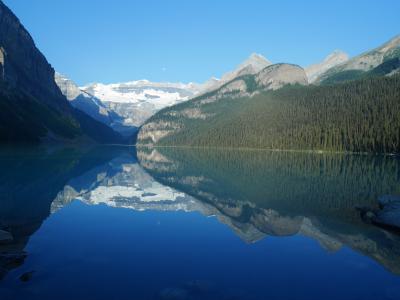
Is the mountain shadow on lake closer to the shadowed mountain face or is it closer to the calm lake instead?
the calm lake

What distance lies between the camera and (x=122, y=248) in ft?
69.8

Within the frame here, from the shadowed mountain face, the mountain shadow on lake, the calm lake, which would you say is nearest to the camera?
the calm lake

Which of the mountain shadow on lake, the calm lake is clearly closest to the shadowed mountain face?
the calm lake

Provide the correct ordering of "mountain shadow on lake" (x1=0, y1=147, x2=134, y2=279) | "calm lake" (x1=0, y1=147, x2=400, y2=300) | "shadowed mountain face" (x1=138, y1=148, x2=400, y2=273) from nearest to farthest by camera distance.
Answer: "calm lake" (x1=0, y1=147, x2=400, y2=300) → "mountain shadow on lake" (x1=0, y1=147, x2=134, y2=279) → "shadowed mountain face" (x1=138, y1=148, x2=400, y2=273)

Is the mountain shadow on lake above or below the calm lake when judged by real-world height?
above

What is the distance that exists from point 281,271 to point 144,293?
7034 mm

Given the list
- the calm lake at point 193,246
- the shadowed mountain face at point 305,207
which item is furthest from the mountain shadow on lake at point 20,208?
the shadowed mountain face at point 305,207

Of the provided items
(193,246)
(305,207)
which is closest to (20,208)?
(193,246)

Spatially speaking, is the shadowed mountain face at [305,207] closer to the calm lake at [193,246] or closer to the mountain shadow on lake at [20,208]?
the calm lake at [193,246]

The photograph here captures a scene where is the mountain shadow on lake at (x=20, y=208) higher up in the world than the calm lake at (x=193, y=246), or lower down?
higher up

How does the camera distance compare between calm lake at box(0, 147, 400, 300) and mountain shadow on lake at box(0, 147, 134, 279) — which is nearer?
calm lake at box(0, 147, 400, 300)

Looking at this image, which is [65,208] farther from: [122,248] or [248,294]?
[248,294]

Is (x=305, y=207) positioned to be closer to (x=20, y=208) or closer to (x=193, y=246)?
(x=193, y=246)

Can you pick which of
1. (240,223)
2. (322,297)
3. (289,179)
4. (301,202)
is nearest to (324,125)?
(289,179)
